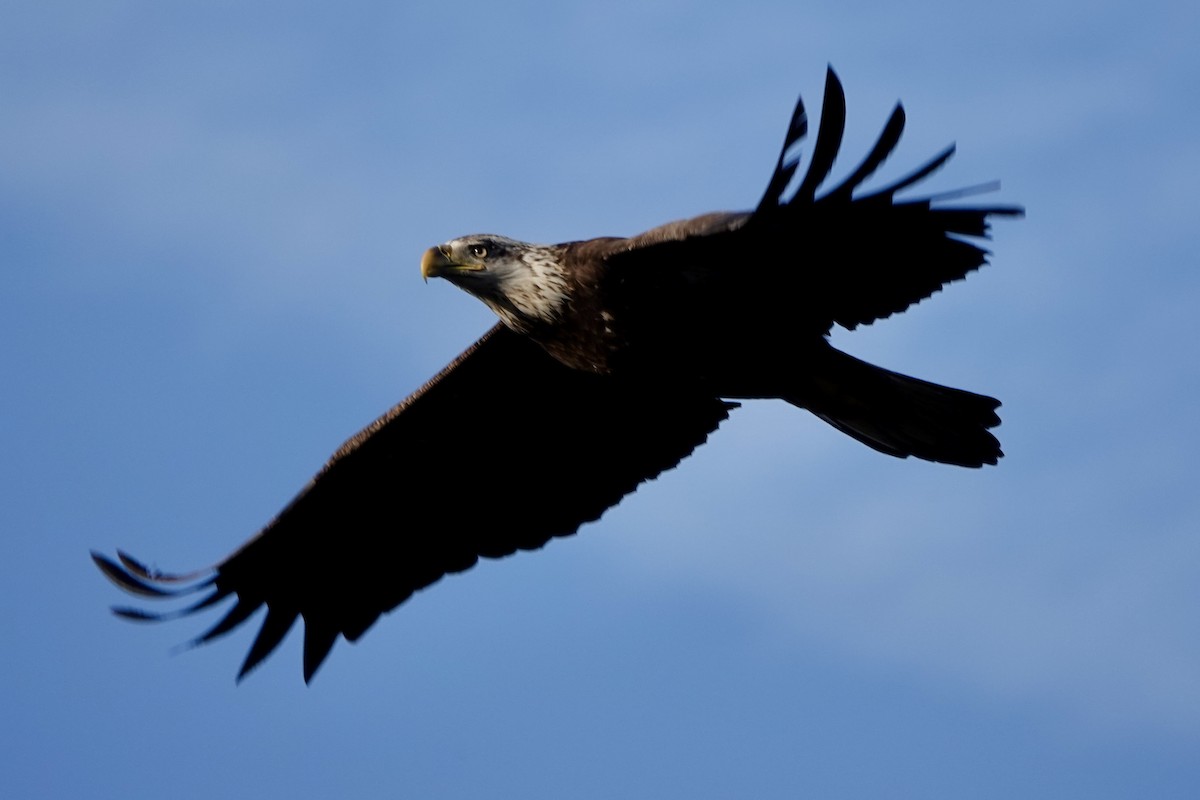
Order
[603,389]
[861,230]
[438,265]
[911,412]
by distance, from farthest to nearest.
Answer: [603,389], [438,265], [911,412], [861,230]

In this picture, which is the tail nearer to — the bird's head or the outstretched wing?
the outstretched wing

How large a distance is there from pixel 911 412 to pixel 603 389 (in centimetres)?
193

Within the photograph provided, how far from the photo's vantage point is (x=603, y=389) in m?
10.7

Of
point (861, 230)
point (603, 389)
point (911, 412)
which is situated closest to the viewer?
point (861, 230)

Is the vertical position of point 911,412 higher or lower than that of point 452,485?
higher

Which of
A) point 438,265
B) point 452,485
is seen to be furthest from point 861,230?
point 452,485

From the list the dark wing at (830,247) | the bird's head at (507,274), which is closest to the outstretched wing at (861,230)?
the dark wing at (830,247)

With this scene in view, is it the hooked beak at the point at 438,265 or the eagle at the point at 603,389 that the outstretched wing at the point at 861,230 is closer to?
the eagle at the point at 603,389

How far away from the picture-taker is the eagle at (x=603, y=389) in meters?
8.77

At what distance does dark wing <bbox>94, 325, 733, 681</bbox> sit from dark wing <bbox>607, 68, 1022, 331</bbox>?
1517 mm

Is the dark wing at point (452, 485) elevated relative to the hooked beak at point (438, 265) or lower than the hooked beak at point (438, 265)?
lower

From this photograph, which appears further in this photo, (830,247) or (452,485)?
(452,485)

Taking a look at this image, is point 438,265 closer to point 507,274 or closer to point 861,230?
point 507,274

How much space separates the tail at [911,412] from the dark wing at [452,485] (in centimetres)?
108
